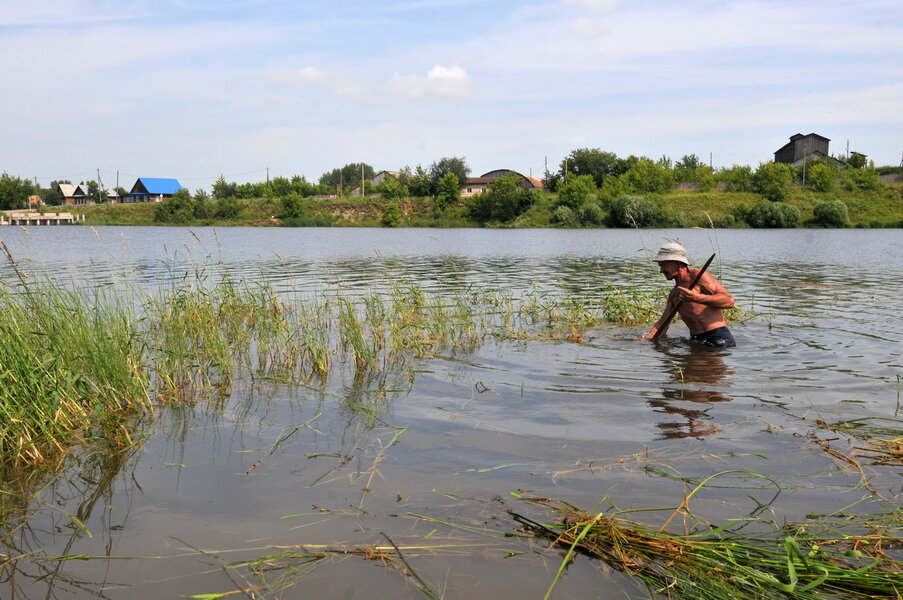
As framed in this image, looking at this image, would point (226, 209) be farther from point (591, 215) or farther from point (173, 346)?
point (173, 346)

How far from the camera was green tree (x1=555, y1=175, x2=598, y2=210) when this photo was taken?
84.4 meters

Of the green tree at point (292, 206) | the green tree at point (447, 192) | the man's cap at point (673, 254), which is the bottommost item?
the man's cap at point (673, 254)

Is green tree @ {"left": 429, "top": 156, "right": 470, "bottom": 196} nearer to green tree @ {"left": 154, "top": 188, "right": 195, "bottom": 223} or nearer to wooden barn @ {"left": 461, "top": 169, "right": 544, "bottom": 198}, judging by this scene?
wooden barn @ {"left": 461, "top": 169, "right": 544, "bottom": 198}

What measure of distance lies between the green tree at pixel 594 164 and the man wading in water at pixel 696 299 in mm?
96820

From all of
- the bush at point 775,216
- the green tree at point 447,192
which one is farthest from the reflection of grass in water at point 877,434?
the green tree at point 447,192

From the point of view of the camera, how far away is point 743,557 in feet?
11.2

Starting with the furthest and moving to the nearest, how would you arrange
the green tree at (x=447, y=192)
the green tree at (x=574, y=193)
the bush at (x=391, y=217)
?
the green tree at (x=447, y=192) < the bush at (x=391, y=217) < the green tree at (x=574, y=193)

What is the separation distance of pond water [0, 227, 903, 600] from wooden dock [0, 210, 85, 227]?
90.7 meters

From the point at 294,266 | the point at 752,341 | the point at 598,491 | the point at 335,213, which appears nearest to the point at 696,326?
the point at 752,341

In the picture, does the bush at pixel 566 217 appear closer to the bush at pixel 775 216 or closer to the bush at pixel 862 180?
the bush at pixel 775 216

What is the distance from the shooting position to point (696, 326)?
1005 cm

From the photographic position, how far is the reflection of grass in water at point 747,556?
10.4ft

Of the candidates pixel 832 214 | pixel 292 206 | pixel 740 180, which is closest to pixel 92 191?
pixel 292 206

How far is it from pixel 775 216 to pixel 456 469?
246 feet
